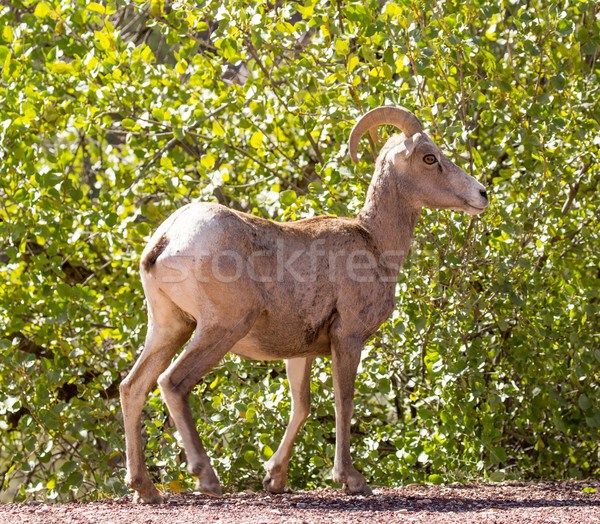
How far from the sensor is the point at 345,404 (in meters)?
5.06

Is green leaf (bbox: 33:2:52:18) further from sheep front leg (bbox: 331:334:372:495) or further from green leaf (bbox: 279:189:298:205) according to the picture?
sheep front leg (bbox: 331:334:372:495)

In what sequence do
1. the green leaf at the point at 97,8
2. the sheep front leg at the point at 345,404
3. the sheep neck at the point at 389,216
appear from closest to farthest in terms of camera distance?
the sheep front leg at the point at 345,404 < the sheep neck at the point at 389,216 < the green leaf at the point at 97,8

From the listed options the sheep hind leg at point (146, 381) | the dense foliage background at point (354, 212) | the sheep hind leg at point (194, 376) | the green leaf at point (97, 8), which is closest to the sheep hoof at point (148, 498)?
the sheep hind leg at point (146, 381)

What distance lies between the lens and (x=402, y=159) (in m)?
5.37

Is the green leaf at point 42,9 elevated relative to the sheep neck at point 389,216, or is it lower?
elevated

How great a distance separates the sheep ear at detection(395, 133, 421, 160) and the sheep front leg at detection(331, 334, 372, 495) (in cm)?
127

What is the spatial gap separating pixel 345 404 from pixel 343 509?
0.73 meters

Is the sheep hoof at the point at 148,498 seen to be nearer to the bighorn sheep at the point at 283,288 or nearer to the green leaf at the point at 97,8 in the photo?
the bighorn sheep at the point at 283,288

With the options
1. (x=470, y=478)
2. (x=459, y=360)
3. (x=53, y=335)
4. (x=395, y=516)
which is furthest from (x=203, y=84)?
(x=395, y=516)

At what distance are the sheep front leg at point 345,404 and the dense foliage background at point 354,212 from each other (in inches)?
60.7

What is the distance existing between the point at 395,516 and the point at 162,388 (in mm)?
1509

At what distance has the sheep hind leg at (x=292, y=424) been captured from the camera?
539 cm

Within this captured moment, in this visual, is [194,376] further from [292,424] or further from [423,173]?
[423,173]

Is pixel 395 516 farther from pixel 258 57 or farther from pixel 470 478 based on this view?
pixel 258 57
